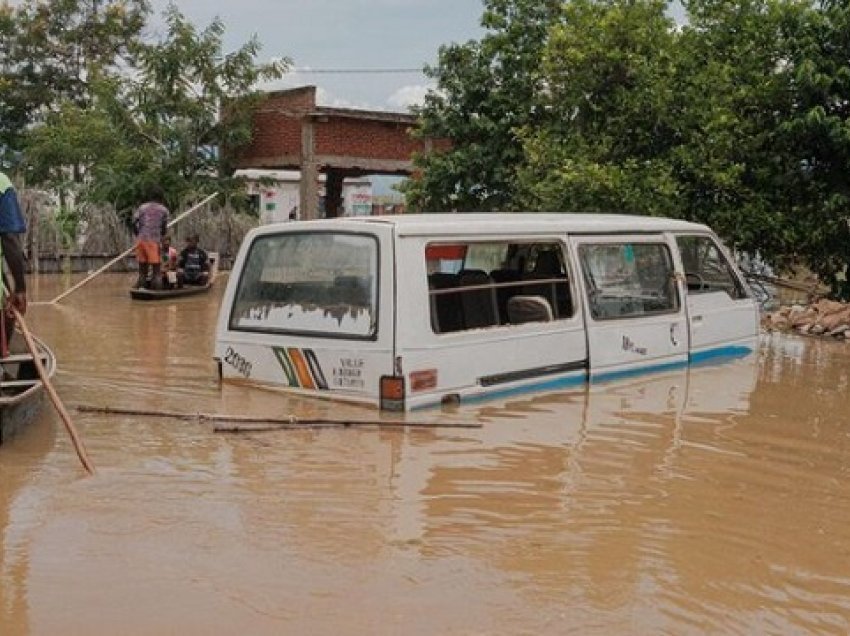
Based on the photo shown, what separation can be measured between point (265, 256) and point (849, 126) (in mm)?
8346

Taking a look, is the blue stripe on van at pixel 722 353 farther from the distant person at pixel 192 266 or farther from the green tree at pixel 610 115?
the distant person at pixel 192 266

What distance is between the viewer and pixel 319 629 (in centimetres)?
370

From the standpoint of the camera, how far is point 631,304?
8.20 metres

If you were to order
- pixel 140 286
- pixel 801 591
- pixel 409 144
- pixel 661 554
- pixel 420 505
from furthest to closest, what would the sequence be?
1. pixel 409 144
2. pixel 140 286
3. pixel 420 505
4. pixel 661 554
5. pixel 801 591

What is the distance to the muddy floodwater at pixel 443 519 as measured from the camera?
3.89 meters

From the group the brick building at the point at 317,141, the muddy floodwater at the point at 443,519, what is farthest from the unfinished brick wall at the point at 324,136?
the muddy floodwater at the point at 443,519

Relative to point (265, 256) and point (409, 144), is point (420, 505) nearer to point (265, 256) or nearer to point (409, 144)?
point (265, 256)

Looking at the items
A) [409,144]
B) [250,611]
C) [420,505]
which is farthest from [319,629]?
[409,144]

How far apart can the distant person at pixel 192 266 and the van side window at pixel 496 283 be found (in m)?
9.89

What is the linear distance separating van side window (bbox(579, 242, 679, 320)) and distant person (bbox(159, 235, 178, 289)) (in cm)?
990

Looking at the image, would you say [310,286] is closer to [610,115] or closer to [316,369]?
[316,369]

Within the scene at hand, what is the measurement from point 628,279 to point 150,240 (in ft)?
33.4

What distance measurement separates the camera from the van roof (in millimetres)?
6895

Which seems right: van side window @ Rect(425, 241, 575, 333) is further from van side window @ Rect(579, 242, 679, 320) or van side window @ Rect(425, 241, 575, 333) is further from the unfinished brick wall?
the unfinished brick wall
